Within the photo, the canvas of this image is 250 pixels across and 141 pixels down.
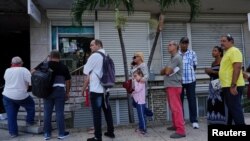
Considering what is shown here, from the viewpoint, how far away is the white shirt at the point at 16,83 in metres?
7.16

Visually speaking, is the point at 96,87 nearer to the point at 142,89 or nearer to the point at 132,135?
the point at 142,89

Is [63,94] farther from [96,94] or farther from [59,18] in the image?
[59,18]

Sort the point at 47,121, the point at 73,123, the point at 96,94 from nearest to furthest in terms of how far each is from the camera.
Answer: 1. the point at 96,94
2. the point at 47,121
3. the point at 73,123

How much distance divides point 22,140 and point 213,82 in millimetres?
3923

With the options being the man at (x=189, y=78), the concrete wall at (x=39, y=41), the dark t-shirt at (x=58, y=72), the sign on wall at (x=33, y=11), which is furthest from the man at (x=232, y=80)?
the concrete wall at (x=39, y=41)

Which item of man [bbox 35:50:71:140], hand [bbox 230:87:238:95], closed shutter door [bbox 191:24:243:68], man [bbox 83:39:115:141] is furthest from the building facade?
hand [bbox 230:87:238:95]

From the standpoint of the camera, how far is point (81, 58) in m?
11.1

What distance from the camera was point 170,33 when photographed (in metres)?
11.9

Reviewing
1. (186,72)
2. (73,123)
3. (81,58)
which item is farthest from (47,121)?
(81,58)

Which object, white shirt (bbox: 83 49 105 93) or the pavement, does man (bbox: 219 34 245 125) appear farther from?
white shirt (bbox: 83 49 105 93)

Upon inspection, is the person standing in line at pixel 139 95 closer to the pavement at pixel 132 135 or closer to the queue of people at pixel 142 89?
the queue of people at pixel 142 89

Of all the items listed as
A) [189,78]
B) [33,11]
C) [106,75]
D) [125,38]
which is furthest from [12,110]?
[125,38]

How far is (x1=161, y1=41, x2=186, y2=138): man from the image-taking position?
6.58 metres

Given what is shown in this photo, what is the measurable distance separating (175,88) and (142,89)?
648mm
